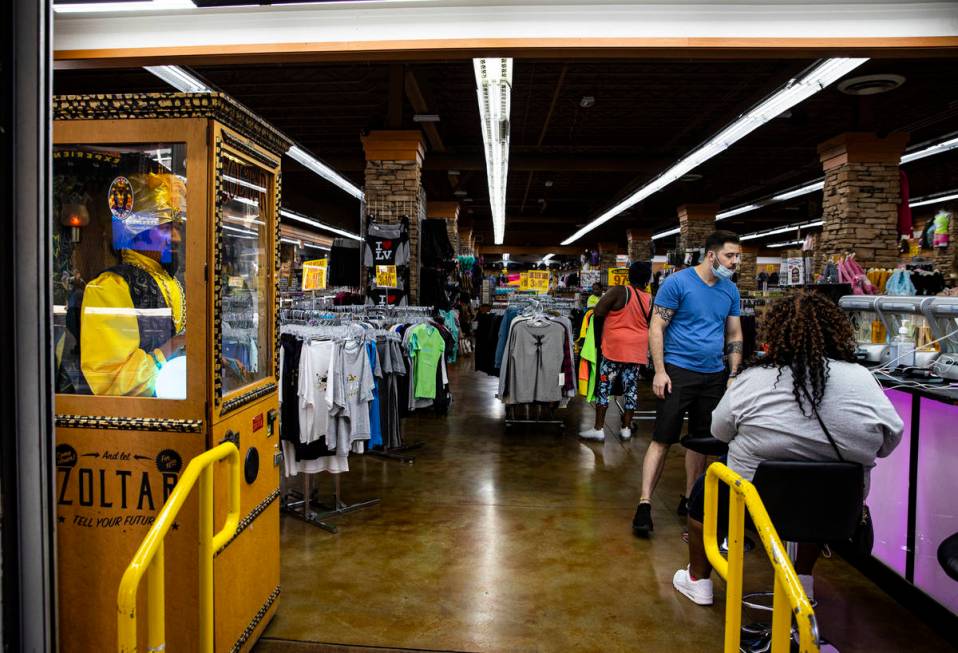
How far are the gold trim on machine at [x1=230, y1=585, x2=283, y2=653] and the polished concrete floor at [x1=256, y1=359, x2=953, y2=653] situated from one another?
0.38 feet

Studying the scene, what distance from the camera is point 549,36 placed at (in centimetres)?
449

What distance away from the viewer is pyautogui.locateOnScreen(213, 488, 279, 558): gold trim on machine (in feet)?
7.22

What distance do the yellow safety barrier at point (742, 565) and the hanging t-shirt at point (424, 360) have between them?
3.44 metres

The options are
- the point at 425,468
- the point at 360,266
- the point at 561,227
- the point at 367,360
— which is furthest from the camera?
the point at 561,227

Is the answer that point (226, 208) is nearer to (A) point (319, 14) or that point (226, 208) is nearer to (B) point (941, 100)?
(A) point (319, 14)

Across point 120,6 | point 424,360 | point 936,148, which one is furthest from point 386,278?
point 936,148

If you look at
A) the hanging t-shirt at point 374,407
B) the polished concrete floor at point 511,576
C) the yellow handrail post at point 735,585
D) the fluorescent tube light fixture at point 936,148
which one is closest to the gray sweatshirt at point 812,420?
the yellow handrail post at point 735,585

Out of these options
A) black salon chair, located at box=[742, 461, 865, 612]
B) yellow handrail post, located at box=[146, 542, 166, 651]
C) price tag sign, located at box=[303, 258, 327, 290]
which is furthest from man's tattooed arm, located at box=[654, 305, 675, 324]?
price tag sign, located at box=[303, 258, 327, 290]

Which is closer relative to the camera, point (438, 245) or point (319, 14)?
point (319, 14)

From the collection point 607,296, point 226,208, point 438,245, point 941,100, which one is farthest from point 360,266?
point 941,100

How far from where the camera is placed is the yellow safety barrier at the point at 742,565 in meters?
1.42

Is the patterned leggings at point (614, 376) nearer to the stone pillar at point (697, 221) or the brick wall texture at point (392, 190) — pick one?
the brick wall texture at point (392, 190)

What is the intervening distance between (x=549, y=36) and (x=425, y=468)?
131 inches

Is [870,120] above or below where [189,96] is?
above
